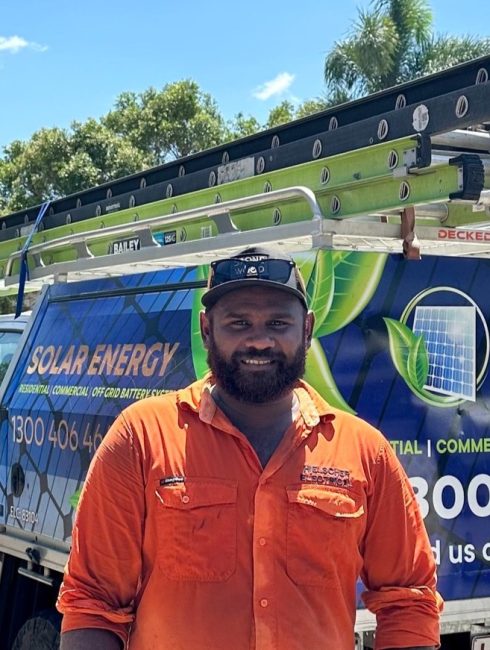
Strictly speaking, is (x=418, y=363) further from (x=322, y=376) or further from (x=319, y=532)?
(x=319, y=532)

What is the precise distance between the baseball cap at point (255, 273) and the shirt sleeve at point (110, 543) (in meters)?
0.44

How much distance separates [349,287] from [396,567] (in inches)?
43.9

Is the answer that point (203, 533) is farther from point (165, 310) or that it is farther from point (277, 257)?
point (165, 310)

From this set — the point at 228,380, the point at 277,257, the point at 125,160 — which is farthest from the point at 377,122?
the point at 125,160

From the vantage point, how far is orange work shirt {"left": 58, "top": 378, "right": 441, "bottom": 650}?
1.96 metres

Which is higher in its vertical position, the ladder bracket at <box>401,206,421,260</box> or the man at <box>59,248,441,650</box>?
the ladder bracket at <box>401,206,421,260</box>

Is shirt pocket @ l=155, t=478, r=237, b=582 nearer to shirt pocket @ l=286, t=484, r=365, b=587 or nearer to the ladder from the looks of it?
shirt pocket @ l=286, t=484, r=365, b=587

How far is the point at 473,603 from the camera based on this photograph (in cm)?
305

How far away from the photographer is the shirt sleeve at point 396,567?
2082 mm

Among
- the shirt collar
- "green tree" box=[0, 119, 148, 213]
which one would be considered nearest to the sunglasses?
the shirt collar

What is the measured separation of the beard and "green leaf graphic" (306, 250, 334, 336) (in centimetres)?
82

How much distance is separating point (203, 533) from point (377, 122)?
1.82m

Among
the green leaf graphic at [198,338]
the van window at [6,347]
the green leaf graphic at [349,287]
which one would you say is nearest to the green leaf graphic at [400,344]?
the green leaf graphic at [349,287]

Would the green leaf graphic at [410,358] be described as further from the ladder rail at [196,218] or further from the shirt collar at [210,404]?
the shirt collar at [210,404]
